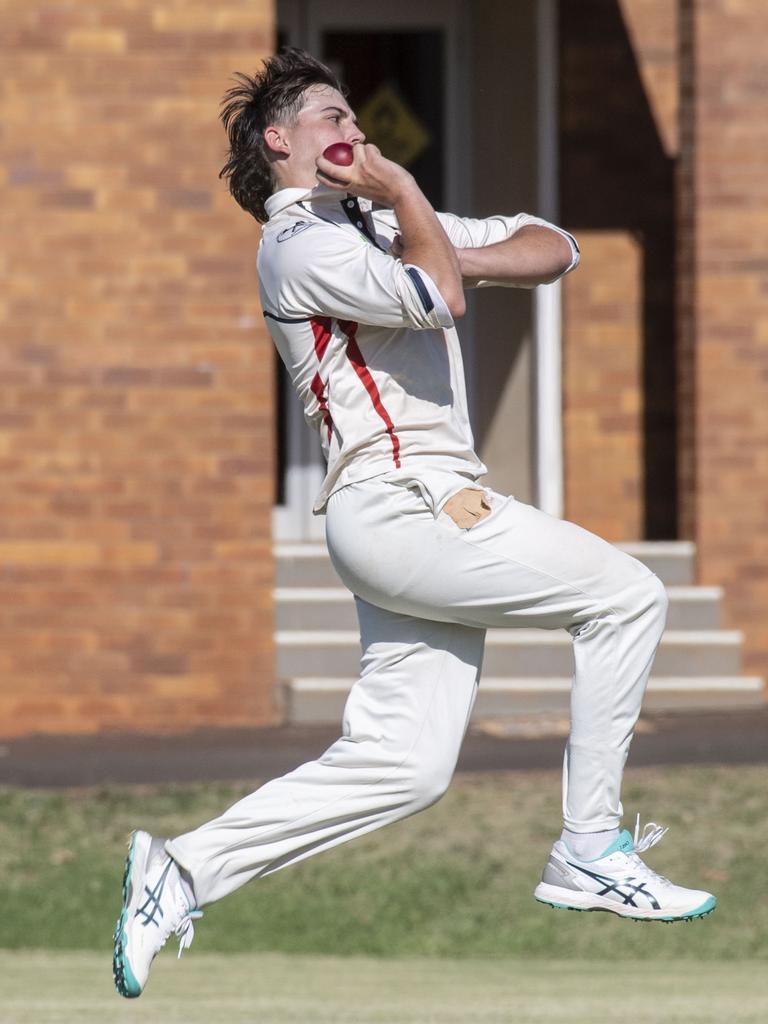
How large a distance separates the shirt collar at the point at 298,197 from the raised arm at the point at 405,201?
0.20 metres

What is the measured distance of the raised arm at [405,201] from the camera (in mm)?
4289

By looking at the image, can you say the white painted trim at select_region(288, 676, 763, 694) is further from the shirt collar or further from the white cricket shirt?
the shirt collar

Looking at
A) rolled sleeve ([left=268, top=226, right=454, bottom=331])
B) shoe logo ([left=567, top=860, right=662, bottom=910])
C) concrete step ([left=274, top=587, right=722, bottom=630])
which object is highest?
rolled sleeve ([left=268, top=226, right=454, bottom=331])

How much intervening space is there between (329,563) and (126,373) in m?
1.64

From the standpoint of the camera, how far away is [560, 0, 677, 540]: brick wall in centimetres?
1177

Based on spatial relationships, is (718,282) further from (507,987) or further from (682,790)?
(507,987)

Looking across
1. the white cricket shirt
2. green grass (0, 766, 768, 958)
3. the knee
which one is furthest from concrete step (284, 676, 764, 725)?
the white cricket shirt

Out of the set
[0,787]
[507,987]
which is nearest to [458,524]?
[507,987]

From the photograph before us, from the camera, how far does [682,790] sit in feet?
29.6

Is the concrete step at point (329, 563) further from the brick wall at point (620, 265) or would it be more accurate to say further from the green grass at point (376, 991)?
the green grass at point (376, 991)

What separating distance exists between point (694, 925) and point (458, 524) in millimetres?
4556

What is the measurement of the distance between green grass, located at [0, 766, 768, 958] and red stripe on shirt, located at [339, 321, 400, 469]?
13.7 ft

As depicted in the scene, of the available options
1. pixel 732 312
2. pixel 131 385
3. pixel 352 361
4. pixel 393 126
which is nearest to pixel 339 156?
pixel 352 361

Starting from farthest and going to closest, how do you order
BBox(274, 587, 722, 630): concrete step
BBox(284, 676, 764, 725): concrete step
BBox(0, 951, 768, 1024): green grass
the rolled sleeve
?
1. BBox(274, 587, 722, 630): concrete step
2. BBox(284, 676, 764, 725): concrete step
3. BBox(0, 951, 768, 1024): green grass
4. the rolled sleeve
